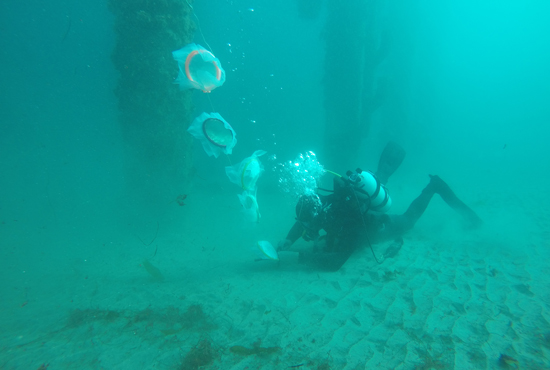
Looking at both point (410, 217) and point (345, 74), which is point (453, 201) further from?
point (345, 74)

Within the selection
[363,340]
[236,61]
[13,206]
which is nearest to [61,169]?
[13,206]

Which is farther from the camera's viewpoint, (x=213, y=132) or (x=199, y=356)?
(x=213, y=132)

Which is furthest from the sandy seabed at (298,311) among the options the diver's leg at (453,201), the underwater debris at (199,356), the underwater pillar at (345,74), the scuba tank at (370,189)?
the underwater pillar at (345,74)

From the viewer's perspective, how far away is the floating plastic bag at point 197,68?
13.0 feet

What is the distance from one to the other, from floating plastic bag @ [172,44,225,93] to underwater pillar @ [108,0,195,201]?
5.64m

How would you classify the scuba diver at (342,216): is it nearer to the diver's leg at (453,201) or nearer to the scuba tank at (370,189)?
the scuba tank at (370,189)

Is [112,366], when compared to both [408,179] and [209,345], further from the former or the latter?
[408,179]

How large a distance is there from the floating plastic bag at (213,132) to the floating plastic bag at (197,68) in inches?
22.2

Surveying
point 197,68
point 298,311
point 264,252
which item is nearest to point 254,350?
point 298,311

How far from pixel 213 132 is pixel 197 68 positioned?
1184mm

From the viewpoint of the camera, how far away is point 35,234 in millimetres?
9102

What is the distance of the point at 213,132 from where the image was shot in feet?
14.7

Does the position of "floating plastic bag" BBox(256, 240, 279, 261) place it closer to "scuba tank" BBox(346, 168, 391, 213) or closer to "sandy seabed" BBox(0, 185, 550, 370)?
"sandy seabed" BBox(0, 185, 550, 370)

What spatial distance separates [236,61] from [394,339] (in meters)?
67.1
